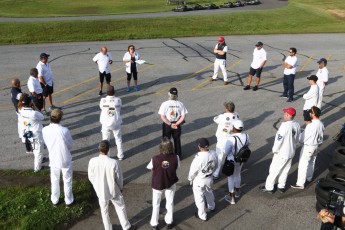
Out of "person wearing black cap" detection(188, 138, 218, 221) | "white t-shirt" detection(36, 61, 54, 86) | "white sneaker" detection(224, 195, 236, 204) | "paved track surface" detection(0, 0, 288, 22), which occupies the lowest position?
"white sneaker" detection(224, 195, 236, 204)

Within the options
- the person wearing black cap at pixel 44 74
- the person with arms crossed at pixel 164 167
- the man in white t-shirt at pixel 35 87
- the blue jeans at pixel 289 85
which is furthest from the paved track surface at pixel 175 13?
the person with arms crossed at pixel 164 167

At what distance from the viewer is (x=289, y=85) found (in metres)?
14.8

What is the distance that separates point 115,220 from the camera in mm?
8070

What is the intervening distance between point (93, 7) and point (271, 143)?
36.8m

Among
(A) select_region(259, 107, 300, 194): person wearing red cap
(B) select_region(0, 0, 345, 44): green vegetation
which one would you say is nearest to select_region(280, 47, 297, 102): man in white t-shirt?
(A) select_region(259, 107, 300, 194): person wearing red cap

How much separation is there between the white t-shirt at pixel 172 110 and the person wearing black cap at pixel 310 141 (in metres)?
3.34

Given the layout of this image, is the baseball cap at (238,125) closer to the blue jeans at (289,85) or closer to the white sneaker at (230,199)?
the white sneaker at (230,199)

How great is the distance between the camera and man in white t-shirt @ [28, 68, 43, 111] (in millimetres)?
12023

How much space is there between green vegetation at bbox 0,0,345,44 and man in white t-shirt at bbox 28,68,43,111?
48.2 feet

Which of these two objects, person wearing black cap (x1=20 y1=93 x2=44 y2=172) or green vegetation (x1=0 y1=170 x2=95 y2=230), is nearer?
green vegetation (x1=0 y1=170 x2=95 y2=230)

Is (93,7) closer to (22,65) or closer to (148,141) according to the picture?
(22,65)

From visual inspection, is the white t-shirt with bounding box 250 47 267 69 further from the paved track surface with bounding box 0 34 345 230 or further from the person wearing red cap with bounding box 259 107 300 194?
the person wearing red cap with bounding box 259 107 300 194

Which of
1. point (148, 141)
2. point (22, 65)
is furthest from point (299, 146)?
point (22, 65)

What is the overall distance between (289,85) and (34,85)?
10.1 m
